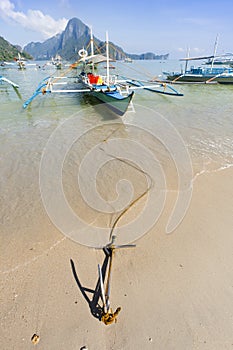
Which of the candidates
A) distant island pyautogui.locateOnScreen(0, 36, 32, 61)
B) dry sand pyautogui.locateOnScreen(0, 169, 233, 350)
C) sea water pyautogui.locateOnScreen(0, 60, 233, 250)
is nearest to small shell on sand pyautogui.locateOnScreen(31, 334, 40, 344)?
dry sand pyautogui.locateOnScreen(0, 169, 233, 350)

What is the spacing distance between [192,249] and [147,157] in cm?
333

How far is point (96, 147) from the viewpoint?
6551 mm

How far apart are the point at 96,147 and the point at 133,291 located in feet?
16.0

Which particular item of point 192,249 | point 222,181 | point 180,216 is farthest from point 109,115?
point 192,249

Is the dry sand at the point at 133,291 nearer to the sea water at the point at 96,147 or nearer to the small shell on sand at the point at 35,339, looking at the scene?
the small shell on sand at the point at 35,339

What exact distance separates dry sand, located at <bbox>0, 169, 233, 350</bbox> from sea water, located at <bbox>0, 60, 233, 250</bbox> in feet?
2.23

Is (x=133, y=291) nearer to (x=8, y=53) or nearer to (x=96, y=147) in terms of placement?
(x=96, y=147)

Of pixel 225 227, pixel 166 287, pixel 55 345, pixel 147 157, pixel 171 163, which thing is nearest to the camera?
pixel 55 345

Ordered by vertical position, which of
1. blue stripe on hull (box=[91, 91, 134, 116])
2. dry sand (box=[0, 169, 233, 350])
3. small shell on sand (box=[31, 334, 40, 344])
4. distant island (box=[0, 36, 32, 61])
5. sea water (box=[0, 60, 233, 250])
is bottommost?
small shell on sand (box=[31, 334, 40, 344])

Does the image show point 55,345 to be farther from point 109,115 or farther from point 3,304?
point 109,115

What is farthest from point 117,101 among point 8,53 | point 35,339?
point 8,53

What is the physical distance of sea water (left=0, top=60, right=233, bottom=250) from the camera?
13.2 ft

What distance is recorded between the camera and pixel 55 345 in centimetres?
192

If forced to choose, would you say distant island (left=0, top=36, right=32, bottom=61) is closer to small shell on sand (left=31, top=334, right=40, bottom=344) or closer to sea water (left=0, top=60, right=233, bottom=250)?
sea water (left=0, top=60, right=233, bottom=250)
